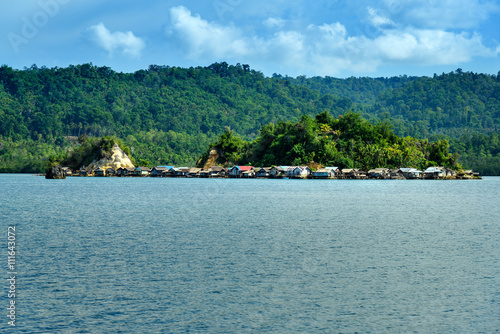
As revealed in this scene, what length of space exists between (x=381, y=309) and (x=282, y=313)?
151 inches

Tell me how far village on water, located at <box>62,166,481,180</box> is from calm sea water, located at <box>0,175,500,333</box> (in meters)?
112

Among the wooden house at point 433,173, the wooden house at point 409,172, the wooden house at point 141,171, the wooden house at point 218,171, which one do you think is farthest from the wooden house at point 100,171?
the wooden house at point 433,173

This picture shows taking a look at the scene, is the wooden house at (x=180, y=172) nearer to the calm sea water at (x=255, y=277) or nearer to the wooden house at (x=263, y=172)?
the wooden house at (x=263, y=172)

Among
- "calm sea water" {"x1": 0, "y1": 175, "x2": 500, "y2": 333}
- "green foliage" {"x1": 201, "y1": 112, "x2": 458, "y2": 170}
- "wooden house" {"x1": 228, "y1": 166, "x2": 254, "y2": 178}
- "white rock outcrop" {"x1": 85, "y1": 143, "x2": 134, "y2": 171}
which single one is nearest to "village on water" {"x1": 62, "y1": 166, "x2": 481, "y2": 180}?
"wooden house" {"x1": 228, "y1": 166, "x2": 254, "y2": 178}

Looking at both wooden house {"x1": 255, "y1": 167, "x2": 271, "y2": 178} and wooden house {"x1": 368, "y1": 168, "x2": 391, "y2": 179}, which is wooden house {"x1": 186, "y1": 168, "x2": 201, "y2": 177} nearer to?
wooden house {"x1": 255, "y1": 167, "x2": 271, "y2": 178}

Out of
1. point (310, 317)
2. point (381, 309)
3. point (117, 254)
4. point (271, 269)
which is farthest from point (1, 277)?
point (381, 309)

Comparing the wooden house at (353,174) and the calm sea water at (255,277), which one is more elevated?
the wooden house at (353,174)

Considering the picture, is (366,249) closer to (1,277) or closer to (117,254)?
(117,254)

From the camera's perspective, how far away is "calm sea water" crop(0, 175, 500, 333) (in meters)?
19.8

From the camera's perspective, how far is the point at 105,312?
2055cm

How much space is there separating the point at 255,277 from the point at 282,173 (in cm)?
13851

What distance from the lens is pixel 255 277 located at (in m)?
26.0

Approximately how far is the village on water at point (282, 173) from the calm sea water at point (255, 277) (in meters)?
112

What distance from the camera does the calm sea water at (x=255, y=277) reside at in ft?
64.8
